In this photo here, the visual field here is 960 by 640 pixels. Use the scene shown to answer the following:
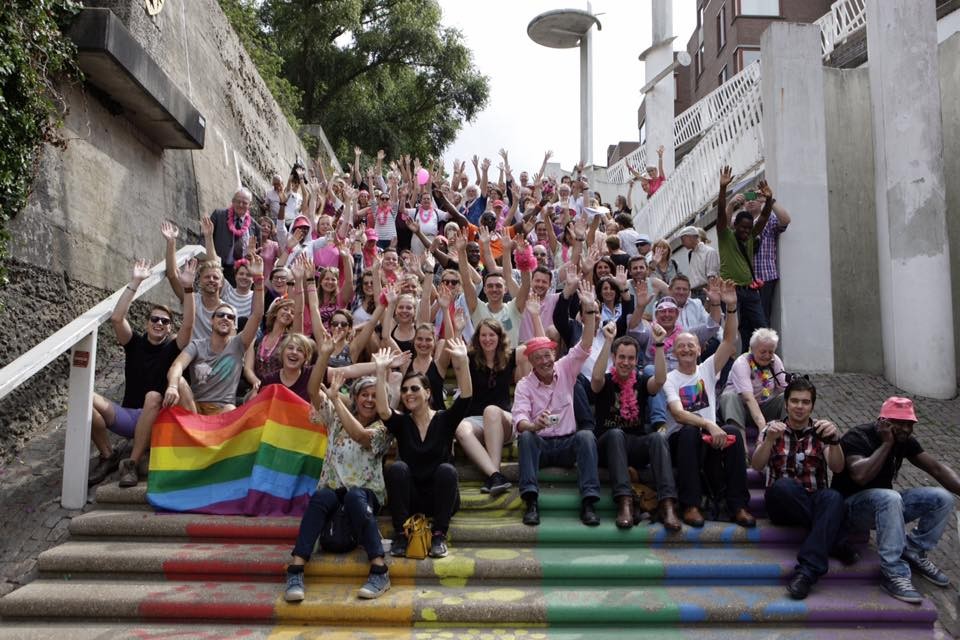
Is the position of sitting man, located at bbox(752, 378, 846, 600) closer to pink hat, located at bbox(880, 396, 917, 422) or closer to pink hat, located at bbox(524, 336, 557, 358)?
pink hat, located at bbox(880, 396, 917, 422)

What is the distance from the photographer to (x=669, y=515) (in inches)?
188

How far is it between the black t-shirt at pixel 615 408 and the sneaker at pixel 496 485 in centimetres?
81

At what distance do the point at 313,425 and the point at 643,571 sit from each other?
243 centimetres

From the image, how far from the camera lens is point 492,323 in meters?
5.71

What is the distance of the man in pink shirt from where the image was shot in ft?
16.3

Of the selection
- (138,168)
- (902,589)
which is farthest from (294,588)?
(138,168)

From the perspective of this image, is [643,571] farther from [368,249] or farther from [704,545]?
[368,249]

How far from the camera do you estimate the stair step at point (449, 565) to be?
4398mm

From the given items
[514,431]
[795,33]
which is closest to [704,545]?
[514,431]

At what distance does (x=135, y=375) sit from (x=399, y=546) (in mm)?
2475

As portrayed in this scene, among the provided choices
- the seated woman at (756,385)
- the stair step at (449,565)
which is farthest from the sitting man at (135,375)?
the seated woman at (756,385)

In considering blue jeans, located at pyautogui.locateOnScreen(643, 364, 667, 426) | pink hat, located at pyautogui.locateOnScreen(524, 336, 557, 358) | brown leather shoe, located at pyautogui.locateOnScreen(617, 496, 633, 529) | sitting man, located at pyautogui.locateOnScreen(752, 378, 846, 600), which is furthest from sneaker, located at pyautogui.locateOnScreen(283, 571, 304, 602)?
sitting man, located at pyautogui.locateOnScreen(752, 378, 846, 600)

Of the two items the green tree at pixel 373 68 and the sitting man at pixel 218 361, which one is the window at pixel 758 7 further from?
the sitting man at pixel 218 361

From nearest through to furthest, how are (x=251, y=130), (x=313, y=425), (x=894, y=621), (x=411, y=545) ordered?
(x=894, y=621), (x=411, y=545), (x=313, y=425), (x=251, y=130)
